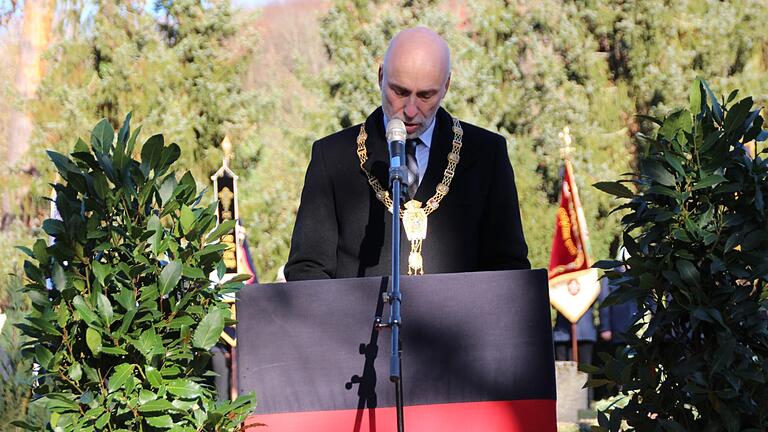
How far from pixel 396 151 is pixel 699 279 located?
1.10 m

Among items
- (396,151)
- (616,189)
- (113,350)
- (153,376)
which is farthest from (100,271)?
(616,189)

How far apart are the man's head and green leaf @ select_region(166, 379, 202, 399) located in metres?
1.13

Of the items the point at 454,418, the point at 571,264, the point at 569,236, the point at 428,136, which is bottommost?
the point at 454,418

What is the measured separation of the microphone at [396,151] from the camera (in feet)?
10.8

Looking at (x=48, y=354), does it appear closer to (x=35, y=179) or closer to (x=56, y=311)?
(x=56, y=311)

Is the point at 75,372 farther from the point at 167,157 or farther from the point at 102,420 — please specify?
the point at 167,157

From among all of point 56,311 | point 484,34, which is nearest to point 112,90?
point 484,34

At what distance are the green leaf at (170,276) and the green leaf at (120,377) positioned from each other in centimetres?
24

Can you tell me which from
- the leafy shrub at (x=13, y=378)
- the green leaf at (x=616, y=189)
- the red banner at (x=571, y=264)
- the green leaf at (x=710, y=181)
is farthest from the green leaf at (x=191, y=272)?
the red banner at (x=571, y=264)

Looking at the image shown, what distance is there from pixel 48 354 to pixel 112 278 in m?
0.28

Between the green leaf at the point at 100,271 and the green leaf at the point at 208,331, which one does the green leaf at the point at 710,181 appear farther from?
the green leaf at the point at 100,271

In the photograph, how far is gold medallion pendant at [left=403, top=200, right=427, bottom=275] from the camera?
13.4 ft

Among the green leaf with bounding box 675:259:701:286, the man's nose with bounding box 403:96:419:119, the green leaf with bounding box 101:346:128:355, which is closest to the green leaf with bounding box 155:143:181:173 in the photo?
the green leaf with bounding box 101:346:128:355

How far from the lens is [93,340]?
346 centimetres
